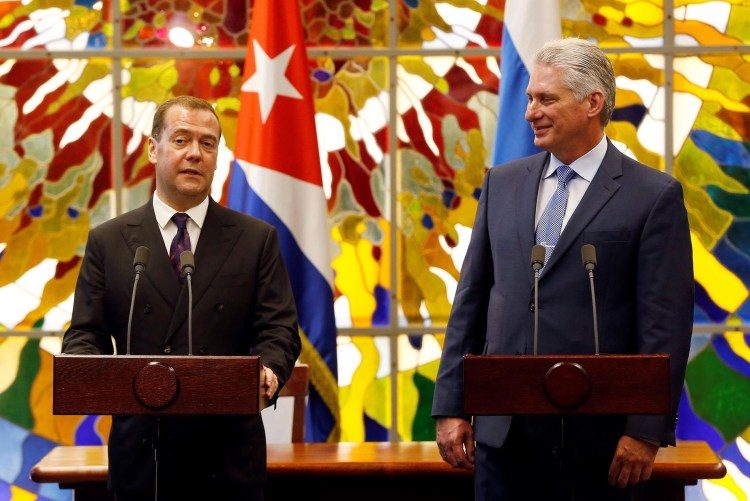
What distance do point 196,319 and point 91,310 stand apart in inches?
10.5

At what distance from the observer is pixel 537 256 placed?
2551mm

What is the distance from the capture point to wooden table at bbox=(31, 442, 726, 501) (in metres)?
3.59

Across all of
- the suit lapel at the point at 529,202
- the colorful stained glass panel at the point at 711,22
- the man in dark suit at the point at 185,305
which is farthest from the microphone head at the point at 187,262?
the colorful stained glass panel at the point at 711,22

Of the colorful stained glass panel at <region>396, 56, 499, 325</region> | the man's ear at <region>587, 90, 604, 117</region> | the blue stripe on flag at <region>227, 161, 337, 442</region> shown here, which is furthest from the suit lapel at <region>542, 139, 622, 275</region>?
the colorful stained glass panel at <region>396, 56, 499, 325</region>

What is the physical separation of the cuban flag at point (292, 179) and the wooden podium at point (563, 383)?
2.14m

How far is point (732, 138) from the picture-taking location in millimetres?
5242

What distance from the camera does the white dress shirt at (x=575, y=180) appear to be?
2.79 meters

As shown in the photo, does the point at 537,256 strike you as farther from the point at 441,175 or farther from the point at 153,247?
the point at 441,175

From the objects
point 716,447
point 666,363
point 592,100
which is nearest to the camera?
point 666,363

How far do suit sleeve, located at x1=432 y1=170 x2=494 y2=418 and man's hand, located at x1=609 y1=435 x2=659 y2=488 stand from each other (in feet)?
1.43

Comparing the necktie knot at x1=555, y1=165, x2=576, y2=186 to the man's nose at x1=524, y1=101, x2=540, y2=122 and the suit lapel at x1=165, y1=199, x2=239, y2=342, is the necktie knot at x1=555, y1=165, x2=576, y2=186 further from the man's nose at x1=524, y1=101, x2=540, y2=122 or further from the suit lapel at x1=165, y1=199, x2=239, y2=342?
the suit lapel at x1=165, y1=199, x2=239, y2=342

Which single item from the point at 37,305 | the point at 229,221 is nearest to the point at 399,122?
the point at 37,305

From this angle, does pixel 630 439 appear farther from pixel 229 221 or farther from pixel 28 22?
pixel 28 22

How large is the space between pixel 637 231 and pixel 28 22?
3.64 m
